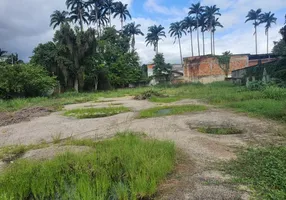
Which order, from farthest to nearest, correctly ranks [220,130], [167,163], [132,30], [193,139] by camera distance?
1. [132,30]
2. [220,130]
3. [193,139]
4. [167,163]

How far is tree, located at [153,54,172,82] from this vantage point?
135ft

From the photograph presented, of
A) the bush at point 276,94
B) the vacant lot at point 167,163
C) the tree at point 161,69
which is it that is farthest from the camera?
the tree at point 161,69

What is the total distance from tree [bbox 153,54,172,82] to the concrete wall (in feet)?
12.8

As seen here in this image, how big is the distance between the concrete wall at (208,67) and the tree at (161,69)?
12.8 feet

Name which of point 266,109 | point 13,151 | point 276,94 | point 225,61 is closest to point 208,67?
point 225,61

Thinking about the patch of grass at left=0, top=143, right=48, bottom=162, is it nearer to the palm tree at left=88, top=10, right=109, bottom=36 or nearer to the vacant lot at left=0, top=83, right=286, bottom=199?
the vacant lot at left=0, top=83, right=286, bottom=199

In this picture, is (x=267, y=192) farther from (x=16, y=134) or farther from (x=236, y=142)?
(x=16, y=134)

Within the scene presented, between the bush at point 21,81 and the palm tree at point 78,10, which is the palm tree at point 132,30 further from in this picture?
the bush at point 21,81

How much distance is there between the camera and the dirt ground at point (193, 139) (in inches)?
125

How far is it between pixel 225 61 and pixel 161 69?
11009mm

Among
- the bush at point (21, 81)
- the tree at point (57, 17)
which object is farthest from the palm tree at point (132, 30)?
the bush at point (21, 81)

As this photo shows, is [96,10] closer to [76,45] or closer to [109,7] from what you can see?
[109,7]

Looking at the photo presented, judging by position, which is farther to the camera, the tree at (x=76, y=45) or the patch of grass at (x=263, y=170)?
the tree at (x=76, y=45)

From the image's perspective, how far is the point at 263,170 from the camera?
3.54 metres
